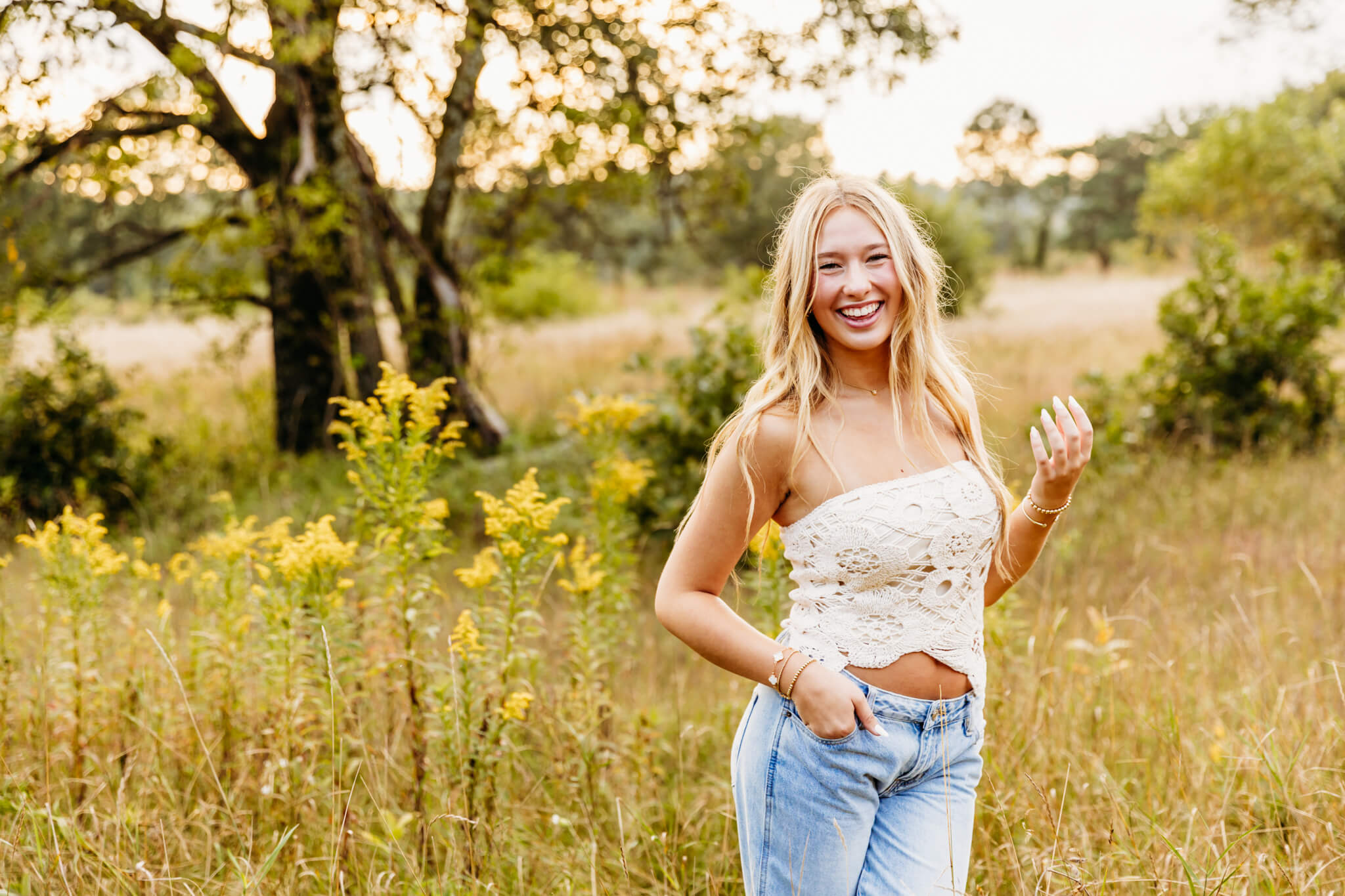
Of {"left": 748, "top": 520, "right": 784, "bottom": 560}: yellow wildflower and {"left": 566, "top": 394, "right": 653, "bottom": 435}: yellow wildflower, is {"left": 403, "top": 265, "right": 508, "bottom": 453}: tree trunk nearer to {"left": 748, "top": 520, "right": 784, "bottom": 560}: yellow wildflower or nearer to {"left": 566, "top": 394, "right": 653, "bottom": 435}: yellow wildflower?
{"left": 566, "top": 394, "right": 653, "bottom": 435}: yellow wildflower

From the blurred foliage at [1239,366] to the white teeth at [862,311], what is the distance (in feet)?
21.1

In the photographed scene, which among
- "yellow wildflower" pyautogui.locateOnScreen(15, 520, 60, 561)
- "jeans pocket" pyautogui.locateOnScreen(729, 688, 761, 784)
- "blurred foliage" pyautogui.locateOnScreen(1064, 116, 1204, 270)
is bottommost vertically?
"jeans pocket" pyautogui.locateOnScreen(729, 688, 761, 784)

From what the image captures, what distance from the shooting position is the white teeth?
6.27ft

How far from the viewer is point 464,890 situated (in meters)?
2.42

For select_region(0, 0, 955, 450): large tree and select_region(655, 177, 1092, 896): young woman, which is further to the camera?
select_region(0, 0, 955, 450): large tree

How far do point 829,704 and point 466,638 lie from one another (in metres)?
1.19

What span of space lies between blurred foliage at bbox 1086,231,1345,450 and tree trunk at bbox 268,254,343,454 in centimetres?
718

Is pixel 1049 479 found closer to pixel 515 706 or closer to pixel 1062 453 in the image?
pixel 1062 453

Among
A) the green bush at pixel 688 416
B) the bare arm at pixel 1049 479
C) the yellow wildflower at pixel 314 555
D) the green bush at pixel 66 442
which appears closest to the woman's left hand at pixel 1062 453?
the bare arm at pixel 1049 479

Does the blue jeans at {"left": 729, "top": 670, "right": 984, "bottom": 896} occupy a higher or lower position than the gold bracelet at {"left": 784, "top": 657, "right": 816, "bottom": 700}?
lower

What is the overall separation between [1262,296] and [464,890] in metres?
8.30

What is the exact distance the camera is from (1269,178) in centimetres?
1861

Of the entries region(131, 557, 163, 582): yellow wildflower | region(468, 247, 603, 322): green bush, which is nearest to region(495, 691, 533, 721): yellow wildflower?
region(131, 557, 163, 582): yellow wildflower

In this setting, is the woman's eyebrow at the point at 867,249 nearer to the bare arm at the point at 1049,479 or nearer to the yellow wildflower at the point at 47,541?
the bare arm at the point at 1049,479
